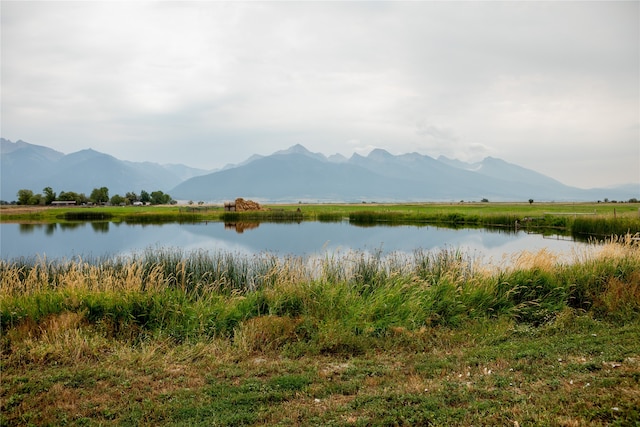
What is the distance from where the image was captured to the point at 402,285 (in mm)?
10812

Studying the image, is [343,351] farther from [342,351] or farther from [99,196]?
[99,196]

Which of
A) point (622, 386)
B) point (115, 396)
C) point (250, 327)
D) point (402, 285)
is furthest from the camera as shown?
point (402, 285)

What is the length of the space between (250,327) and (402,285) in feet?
13.9

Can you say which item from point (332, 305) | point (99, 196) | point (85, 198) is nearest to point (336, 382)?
point (332, 305)

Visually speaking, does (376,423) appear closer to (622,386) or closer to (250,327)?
(622,386)

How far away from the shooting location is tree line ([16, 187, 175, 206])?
95500mm

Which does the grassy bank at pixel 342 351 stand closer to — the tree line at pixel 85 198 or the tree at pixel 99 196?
the tree line at pixel 85 198

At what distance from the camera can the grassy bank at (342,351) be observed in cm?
505

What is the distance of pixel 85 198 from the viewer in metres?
111

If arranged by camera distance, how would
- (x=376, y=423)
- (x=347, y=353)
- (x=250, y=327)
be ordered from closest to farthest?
(x=376, y=423)
(x=347, y=353)
(x=250, y=327)

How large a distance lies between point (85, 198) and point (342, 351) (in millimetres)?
121055

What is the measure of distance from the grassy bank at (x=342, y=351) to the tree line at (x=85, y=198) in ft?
337

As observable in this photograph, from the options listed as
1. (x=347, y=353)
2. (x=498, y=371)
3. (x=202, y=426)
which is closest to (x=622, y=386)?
(x=498, y=371)

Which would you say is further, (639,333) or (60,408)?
(639,333)
